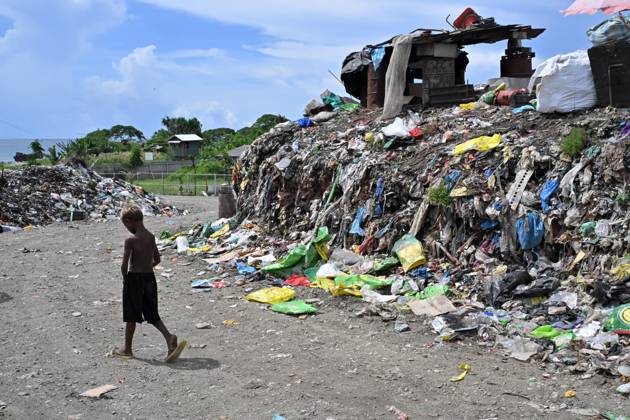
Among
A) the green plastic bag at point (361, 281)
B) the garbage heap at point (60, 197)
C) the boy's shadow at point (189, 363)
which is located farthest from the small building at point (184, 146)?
the boy's shadow at point (189, 363)

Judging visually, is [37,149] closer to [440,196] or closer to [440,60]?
[440,60]

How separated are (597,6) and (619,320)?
4.49 metres

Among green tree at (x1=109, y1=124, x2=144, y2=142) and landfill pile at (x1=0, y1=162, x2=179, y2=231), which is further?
green tree at (x1=109, y1=124, x2=144, y2=142)

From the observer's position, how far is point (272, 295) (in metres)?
7.32

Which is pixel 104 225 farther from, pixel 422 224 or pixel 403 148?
pixel 422 224

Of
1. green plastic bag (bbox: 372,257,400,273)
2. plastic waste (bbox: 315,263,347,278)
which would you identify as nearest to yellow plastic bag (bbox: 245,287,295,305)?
plastic waste (bbox: 315,263,347,278)

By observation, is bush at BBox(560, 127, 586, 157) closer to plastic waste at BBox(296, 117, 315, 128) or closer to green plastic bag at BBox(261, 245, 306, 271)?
green plastic bag at BBox(261, 245, 306, 271)

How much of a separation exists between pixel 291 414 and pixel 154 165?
41.5m

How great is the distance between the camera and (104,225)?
16.6 metres

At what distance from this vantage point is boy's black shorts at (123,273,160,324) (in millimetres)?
5164

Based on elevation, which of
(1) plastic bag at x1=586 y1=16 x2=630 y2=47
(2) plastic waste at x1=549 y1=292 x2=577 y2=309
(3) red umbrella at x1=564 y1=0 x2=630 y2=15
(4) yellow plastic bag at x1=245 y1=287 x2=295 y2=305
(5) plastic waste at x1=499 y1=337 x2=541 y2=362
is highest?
(3) red umbrella at x1=564 y1=0 x2=630 y2=15

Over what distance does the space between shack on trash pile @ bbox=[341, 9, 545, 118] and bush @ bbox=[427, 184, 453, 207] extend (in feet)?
12.1

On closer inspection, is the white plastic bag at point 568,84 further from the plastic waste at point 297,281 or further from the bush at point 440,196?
the plastic waste at point 297,281

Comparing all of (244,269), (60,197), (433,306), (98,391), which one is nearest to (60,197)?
(60,197)
